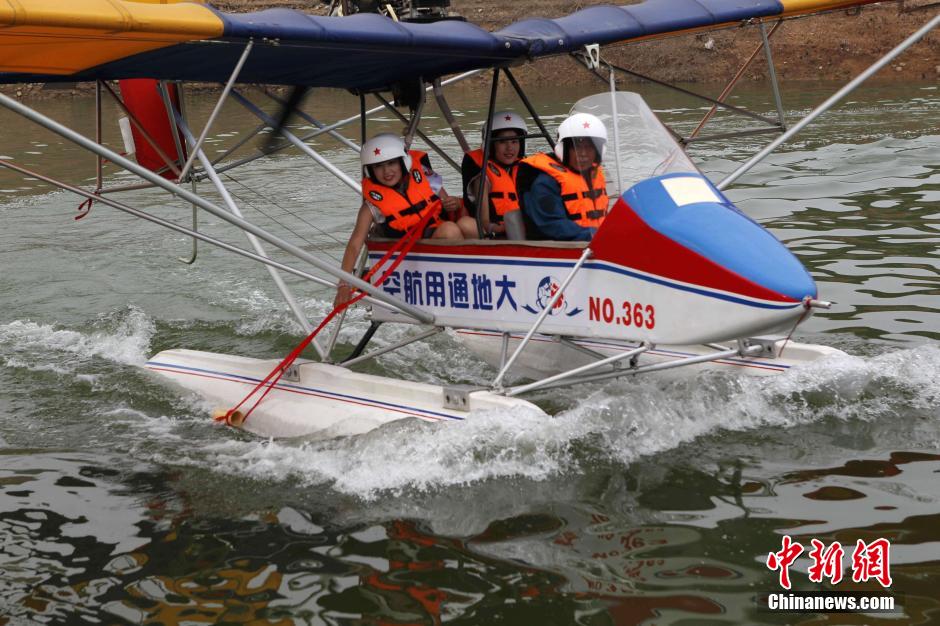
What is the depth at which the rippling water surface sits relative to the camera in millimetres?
4754

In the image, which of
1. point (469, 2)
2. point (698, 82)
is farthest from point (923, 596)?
point (469, 2)

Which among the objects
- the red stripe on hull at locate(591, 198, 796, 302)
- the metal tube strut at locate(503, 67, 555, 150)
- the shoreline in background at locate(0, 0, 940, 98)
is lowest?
the red stripe on hull at locate(591, 198, 796, 302)

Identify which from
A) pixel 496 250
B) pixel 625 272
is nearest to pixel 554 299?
pixel 625 272

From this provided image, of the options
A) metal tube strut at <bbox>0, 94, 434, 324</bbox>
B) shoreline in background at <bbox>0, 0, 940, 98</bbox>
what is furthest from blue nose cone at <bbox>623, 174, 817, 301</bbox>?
shoreline in background at <bbox>0, 0, 940, 98</bbox>

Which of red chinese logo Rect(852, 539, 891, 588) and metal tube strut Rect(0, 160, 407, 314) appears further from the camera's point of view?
metal tube strut Rect(0, 160, 407, 314)

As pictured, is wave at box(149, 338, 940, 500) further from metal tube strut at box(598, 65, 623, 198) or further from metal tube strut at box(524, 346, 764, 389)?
metal tube strut at box(598, 65, 623, 198)

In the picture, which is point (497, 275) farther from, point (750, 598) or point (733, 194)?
point (733, 194)

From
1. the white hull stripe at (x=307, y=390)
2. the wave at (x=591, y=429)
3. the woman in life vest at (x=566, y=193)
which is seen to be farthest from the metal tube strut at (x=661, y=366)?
the woman in life vest at (x=566, y=193)

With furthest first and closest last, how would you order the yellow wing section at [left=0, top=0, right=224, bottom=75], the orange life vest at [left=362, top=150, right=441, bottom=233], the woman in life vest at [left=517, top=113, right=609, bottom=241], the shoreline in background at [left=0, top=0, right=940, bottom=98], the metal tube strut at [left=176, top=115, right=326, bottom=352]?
the shoreline in background at [left=0, top=0, right=940, bottom=98]
the metal tube strut at [left=176, top=115, right=326, bottom=352]
the orange life vest at [left=362, top=150, right=441, bottom=233]
the woman in life vest at [left=517, top=113, right=609, bottom=241]
the yellow wing section at [left=0, top=0, right=224, bottom=75]

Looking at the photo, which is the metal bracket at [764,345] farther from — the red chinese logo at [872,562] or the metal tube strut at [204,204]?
the red chinese logo at [872,562]

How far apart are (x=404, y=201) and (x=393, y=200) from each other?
0.26ft

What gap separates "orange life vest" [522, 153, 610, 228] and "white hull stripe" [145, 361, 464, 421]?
1578 millimetres

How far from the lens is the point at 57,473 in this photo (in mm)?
6645

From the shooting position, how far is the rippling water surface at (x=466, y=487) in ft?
15.6
